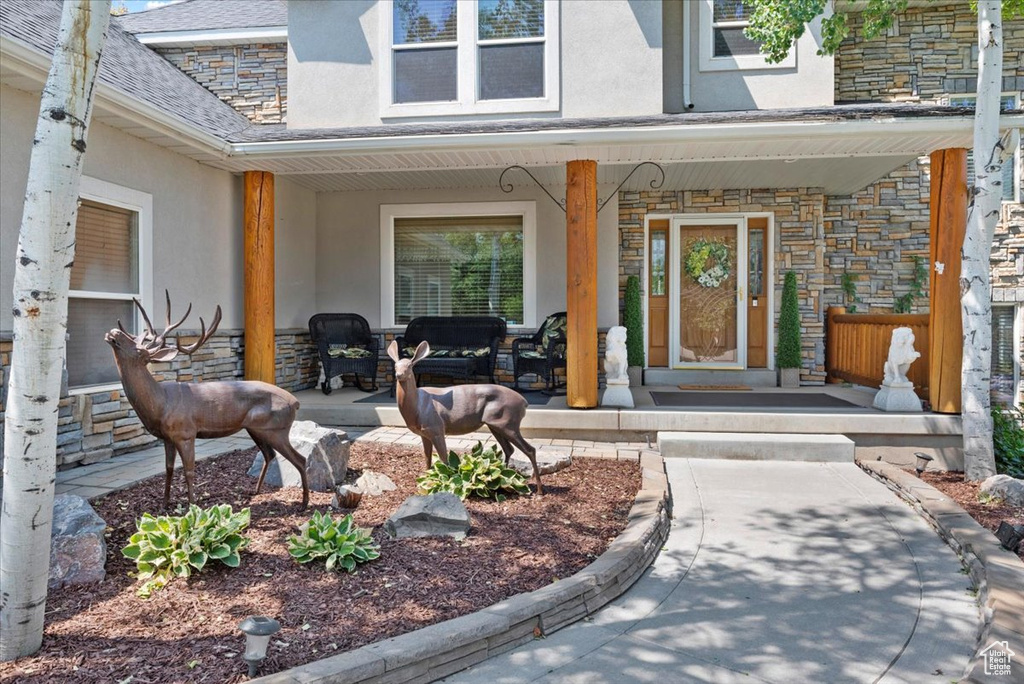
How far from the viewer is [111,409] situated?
5082 millimetres

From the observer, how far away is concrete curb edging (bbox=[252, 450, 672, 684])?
2.00m

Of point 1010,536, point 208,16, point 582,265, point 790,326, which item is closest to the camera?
point 1010,536

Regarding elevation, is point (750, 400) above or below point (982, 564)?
above

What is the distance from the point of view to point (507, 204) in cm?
845

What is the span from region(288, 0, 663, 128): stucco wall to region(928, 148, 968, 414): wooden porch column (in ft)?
9.55

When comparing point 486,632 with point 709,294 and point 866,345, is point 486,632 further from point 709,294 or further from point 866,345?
point 709,294

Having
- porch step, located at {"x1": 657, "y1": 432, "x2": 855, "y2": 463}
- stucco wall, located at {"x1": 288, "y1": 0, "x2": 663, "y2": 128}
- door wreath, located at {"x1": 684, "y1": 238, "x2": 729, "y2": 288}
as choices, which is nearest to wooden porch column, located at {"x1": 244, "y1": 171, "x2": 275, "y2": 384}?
stucco wall, located at {"x1": 288, "y1": 0, "x2": 663, "y2": 128}

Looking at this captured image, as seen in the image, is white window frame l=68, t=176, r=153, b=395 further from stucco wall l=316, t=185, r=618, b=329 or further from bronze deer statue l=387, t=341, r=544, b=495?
stucco wall l=316, t=185, r=618, b=329

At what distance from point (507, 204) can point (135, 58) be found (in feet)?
15.3

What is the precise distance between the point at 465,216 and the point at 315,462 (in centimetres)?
515

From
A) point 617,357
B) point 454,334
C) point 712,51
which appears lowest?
point 617,357

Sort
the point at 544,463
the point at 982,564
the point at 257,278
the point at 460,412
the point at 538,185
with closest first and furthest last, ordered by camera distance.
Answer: the point at 982,564 < the point at 460,412 < the point at 544,463 < the point at 257,278 < the point at 538,185

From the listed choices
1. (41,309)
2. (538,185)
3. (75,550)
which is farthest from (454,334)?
(41,309)

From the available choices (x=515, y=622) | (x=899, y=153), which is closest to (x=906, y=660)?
(x=515, y=622)
